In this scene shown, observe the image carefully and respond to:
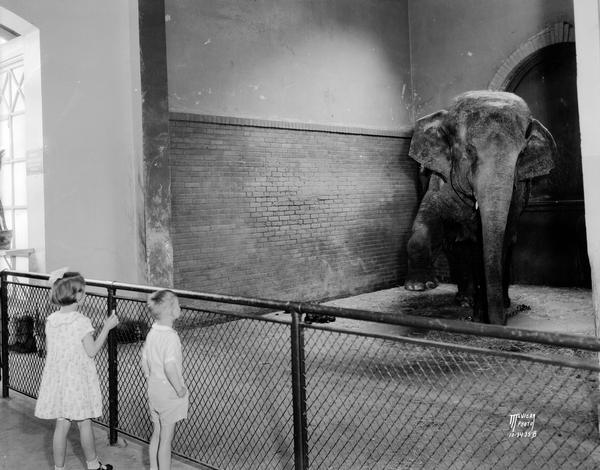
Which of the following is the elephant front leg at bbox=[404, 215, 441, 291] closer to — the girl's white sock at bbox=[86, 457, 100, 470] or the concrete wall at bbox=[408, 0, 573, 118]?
the concrete wall at bbox=[408, 0, 573, 118]

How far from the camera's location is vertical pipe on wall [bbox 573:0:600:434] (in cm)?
367

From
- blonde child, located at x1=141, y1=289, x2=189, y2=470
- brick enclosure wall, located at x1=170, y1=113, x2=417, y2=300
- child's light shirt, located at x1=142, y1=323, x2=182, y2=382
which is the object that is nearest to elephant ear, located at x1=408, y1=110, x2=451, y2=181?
brick enclosure wall, located at x1=170, y1=113, x2=417, y2=300

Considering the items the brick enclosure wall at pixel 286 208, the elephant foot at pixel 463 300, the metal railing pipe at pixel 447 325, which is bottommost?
the elephant foot at pixel 463 300

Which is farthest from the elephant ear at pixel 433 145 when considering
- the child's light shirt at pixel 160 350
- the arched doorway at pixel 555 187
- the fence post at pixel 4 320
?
the child's light shirt at pixel 160 350

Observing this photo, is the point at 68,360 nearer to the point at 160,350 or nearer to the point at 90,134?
the point at 160,350

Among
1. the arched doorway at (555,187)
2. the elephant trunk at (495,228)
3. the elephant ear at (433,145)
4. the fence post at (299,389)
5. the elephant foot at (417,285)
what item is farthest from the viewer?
the arched doorway at (555,187)

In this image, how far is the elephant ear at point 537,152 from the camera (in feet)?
25.4

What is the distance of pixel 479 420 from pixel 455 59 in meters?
9.30

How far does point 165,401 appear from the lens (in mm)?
3162

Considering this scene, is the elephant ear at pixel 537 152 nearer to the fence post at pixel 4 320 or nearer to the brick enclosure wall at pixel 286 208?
the brick enclosure wall at pixel 286 208

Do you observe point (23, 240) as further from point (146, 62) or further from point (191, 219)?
point (146, 62)

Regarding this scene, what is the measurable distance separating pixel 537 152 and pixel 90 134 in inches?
223

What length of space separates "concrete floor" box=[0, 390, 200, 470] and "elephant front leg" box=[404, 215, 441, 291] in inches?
247

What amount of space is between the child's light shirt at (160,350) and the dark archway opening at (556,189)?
377 inches
